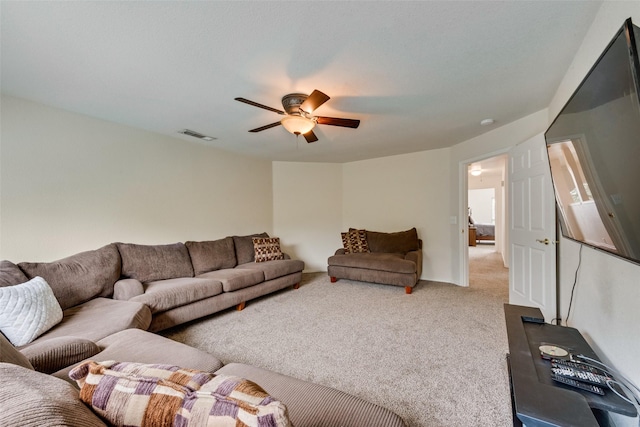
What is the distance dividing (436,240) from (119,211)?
467cm

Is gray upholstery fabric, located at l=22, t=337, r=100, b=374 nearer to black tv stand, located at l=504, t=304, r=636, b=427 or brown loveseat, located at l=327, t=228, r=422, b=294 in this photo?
black tv stand, located at l=504, t=304, r=636, b=427

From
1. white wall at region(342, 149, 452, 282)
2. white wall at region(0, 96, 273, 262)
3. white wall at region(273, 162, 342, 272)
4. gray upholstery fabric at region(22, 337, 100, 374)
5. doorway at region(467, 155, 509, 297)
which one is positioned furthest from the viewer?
white wall at region(273, 162, 342, 272)

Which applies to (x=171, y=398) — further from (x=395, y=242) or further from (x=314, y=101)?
(x=395, y=242)

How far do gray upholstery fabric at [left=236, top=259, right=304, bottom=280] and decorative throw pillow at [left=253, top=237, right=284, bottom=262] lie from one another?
0.13m

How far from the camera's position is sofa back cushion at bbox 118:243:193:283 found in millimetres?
2936

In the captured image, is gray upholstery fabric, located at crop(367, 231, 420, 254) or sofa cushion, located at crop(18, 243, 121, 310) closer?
sofa cushion, located at crop(18, 243, 121, 310)

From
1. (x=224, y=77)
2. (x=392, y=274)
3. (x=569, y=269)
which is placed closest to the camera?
(x=224, y=77)

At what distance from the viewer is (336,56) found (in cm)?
183

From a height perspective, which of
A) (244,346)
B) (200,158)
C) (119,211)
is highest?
(200,158)

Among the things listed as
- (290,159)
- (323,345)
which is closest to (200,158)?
(290,159)

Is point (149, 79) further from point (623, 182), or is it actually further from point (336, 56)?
point (623, 182)

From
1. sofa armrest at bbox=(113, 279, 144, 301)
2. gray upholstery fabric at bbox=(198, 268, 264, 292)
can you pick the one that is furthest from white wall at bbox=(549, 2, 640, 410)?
sofa armrest at bbox=(113, 279, 144, 301)

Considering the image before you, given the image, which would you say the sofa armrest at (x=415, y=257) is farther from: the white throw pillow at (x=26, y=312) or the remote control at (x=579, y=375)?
the white throw pillow at (x=26, y=312)

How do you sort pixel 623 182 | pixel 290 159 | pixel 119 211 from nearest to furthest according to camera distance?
pixel 623 182
pixel 119 211
pixel 290 159
